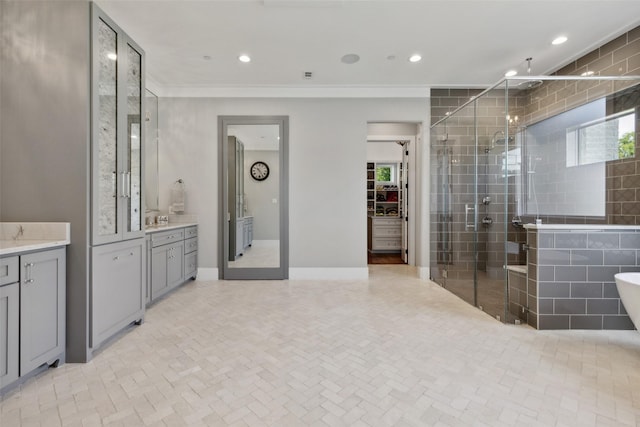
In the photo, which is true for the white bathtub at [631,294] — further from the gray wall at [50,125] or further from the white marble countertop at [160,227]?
the white marble countertop at [160,227]

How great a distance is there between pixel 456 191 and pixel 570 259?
5.10 feet

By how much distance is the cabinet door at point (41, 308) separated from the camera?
5.52 feet

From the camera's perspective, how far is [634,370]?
1.89 metres

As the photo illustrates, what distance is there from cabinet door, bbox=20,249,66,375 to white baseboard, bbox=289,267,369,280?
2737 mm

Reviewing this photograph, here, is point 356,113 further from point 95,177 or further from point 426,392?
point 426,392

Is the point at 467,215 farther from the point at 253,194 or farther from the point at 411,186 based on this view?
the point at 253,194

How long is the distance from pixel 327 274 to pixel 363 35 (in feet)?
10.4

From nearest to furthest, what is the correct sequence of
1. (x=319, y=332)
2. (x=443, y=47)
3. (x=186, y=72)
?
(x=319, y=332) < (x=443, y=47) < (x=186, y=72)

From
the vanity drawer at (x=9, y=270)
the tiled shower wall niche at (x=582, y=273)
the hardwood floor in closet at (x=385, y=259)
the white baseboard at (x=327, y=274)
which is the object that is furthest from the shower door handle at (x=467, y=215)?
the vanity drawer at (x=9, y=270)

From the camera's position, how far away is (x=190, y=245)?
4.04 meters

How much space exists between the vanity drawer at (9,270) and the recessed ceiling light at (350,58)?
3.48 metres

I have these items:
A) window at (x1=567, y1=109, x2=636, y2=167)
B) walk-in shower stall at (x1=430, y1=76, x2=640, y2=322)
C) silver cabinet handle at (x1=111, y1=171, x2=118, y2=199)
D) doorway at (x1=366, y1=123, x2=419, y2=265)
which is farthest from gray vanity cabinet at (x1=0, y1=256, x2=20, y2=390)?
window at (x1=567, y1=109, x2=636, y2=167)

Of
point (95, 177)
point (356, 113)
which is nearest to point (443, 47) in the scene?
point (356, 113)

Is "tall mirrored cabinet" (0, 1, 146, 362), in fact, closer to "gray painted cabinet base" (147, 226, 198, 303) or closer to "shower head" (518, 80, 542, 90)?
"gray painted cabinet base" (147, 226, 198, 303)
